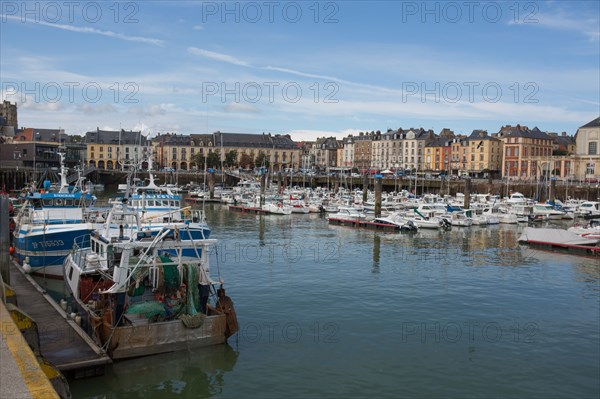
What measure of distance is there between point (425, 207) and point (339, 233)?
15.3 metres

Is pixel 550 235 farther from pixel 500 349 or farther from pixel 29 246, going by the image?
pixel 29 246

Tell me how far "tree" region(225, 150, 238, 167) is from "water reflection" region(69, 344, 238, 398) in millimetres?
130078

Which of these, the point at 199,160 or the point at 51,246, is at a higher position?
the point at 199,160

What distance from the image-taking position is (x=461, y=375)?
57.9ft

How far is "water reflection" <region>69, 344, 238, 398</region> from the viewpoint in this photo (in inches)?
627

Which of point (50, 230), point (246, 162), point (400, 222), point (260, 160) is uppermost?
point (260, 160)

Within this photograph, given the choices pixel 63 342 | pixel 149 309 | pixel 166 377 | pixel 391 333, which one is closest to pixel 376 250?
pixel 391 333

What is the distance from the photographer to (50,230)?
29.2 meters

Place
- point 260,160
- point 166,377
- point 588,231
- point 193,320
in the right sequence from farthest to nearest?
point 260,160 → point 588,231 → point 193,320 → point 166,377

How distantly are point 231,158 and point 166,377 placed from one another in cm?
13155

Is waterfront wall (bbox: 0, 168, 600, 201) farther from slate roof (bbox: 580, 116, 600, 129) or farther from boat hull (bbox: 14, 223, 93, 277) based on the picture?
boat hull (bbox: 14, 223, 93, 277)

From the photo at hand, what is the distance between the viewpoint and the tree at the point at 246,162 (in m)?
153

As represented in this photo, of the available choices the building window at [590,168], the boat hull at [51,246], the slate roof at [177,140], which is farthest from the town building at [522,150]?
the boat hull at [51,246]

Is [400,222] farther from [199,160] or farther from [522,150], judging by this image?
[199,160]
